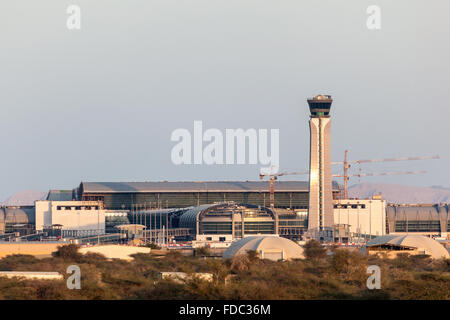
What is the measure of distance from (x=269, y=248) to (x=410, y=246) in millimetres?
20986

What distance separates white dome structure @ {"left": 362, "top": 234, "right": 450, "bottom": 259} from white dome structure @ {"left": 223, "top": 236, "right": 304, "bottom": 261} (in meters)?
11.4

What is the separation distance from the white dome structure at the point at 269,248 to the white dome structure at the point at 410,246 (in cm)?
1145

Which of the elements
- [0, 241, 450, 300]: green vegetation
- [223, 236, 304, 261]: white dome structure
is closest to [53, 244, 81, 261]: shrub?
[0, 241, 450, 300]: green vegetation

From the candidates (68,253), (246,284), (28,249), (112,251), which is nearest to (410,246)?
(112,251)

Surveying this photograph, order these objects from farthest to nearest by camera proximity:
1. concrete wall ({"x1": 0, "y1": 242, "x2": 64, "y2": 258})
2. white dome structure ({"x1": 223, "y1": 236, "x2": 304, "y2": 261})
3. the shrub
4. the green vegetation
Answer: concrete wall ({"x1": 0, "y1": 242, "x2": 64, "y2": 258}) → white dome structure ({"x1": 223, "y1": 236, "x2": 304, "y2": 261}) → the shrub → the green vegetation

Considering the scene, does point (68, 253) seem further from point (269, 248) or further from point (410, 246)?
point (410, 246)

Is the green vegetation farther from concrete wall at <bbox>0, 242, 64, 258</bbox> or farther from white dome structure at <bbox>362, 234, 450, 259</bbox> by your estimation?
white dome structure at <bbox>362, 234, 450, 259</bbox>

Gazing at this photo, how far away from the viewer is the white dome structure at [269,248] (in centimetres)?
13830

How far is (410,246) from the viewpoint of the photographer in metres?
149

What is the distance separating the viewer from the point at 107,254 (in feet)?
456

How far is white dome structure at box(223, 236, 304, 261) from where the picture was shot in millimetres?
138300
